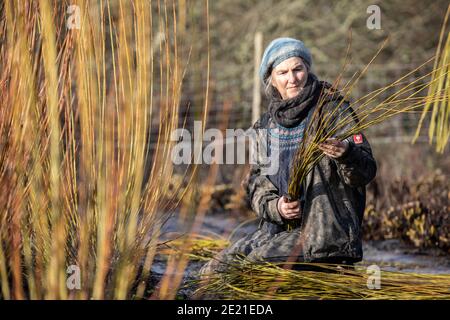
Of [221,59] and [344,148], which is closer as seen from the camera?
[344,148]

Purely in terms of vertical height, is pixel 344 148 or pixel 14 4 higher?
pixel 14 4

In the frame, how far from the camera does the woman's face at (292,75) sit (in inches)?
117

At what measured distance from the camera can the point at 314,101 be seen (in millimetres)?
2930

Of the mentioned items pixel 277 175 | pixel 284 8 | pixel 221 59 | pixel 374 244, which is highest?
pixel 284 8

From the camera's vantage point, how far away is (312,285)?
2646 mm

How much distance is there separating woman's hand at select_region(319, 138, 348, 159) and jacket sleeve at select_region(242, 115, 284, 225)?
1.33ft

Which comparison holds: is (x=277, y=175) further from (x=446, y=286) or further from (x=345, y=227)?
(x=446, y=286)

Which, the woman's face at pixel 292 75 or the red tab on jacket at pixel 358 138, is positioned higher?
the woman's face at pixel 292 75

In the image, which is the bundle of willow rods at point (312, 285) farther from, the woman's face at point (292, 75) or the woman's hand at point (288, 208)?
the woman's face at point (292, 75)

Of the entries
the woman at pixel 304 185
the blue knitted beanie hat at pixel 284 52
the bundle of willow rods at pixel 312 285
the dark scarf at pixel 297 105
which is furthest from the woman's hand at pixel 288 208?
the blue knitted beanie hat at pixel 284 52
